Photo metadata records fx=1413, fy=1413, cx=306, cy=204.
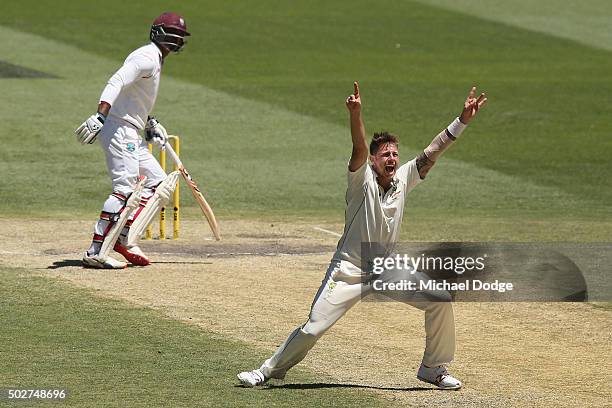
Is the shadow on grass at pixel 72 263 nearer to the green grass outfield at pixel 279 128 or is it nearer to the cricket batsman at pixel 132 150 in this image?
the cricket batsman at pixel 132 150

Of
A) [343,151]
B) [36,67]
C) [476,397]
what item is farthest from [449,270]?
[36,67]

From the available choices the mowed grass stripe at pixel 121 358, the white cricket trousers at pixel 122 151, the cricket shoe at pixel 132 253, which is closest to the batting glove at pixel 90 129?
the white cricket trousers at pixel 122 151

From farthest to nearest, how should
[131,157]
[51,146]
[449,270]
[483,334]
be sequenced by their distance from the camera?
[51,146] < [449,270] < [131,157] < [483,334]

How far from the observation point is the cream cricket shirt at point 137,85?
44.1 feet

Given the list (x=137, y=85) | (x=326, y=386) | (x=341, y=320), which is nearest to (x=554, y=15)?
(x=137, y=85)

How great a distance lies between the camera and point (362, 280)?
9219mm

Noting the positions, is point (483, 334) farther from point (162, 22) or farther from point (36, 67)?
point (36, 67)

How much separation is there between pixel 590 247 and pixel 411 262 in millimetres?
3910

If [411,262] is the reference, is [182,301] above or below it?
below

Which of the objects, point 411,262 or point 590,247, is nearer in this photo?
point 411,262

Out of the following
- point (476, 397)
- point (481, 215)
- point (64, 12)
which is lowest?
point (476, 397)

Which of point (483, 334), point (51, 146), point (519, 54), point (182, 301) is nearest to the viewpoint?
point (483, 334)

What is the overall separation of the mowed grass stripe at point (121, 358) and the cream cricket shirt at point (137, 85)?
215 centimetres

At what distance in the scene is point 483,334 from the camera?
11273 mm
